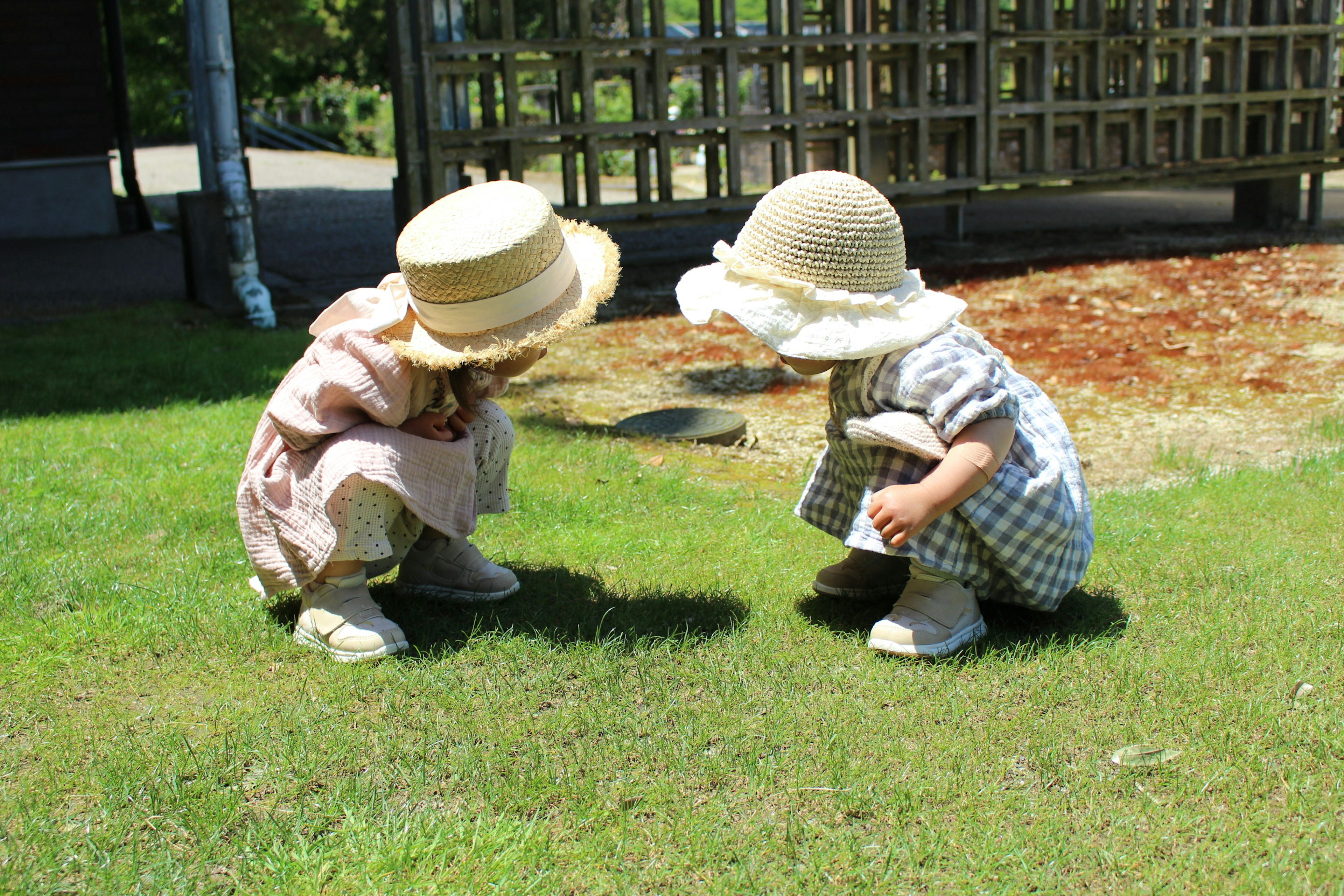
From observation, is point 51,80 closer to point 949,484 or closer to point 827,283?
point 827,283

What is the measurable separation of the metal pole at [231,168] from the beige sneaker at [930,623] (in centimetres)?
519

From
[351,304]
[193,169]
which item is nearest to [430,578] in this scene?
[351,304]

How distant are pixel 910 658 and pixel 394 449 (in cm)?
127

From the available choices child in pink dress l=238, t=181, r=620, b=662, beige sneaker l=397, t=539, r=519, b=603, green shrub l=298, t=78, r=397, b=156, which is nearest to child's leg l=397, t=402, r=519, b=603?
beige sneaker l=397, t=539, r=519, b=603

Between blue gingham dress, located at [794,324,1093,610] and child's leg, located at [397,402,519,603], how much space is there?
0.86 m

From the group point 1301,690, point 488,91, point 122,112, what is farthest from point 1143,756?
point 122,112

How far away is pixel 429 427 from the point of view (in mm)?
2754

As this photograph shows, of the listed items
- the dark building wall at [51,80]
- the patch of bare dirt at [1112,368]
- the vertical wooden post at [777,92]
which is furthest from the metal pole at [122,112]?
the patch of bare dirt at [1112,368]

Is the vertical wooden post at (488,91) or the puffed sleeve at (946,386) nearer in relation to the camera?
the puffed sleeve at (946,386)

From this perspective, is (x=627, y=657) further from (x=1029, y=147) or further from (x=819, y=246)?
(x=1029, y=147)

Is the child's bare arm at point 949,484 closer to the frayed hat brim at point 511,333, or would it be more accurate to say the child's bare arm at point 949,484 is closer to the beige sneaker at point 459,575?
the frayed hat brim at point 511,333

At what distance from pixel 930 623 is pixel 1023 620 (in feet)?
1.26

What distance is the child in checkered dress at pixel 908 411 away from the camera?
2506 millimetres

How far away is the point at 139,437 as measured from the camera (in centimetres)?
452
